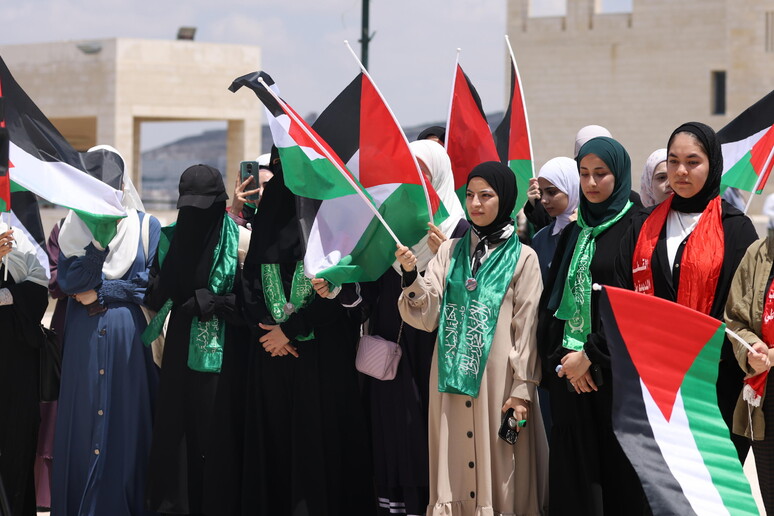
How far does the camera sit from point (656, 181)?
5.78m

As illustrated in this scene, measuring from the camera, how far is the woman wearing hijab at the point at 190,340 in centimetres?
555

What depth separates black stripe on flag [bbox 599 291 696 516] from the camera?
13.3ft

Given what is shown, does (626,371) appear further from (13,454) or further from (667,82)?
(667,82)

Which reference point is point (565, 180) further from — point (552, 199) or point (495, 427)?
point (495, 427)

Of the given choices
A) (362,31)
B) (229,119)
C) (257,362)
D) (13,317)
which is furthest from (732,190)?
(229,119)

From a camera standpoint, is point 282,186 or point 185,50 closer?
point 282,186

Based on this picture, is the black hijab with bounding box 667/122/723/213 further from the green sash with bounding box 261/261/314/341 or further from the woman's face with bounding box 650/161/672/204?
the green sash with bounding box 261/261/314/341

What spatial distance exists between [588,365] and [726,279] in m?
0.61

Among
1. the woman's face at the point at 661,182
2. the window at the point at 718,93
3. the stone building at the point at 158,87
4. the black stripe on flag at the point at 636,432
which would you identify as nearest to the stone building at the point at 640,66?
the window at the point at 718,93

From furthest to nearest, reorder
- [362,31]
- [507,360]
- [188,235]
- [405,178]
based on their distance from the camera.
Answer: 1. [362,31]
2. [188,235]
3. [405,178]
4. [507,360]

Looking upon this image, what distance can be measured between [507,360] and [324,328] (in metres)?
0.99

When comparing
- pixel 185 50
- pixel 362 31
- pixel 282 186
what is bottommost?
pixel 282 186

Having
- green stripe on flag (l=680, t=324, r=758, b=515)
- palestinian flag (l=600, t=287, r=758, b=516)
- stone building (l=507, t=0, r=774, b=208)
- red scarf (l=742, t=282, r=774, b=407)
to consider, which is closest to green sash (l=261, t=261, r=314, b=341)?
palestinian flag (l=600, t=287, r=758, b=516)

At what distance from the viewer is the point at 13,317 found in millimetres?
5816
